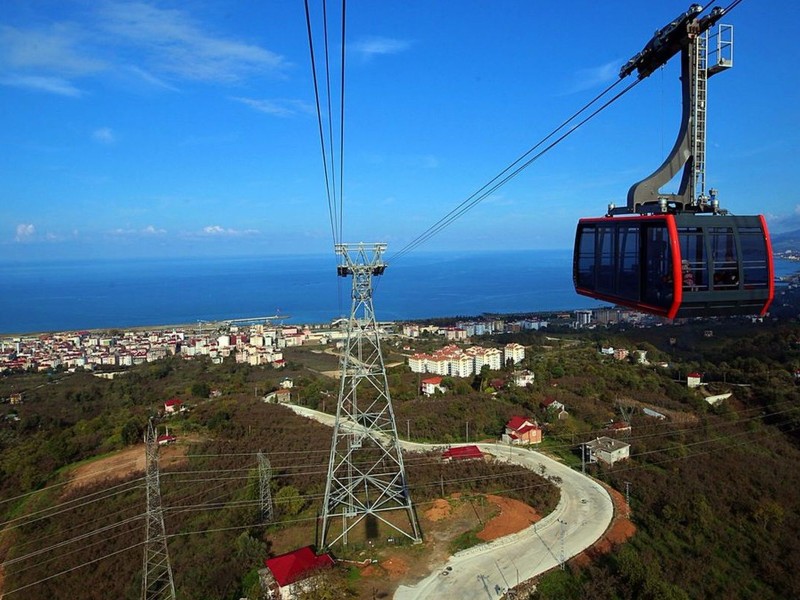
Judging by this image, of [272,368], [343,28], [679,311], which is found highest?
[343,28]

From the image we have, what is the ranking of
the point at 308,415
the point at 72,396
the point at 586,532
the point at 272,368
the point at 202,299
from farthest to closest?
1. the point at 202,299
2. the point at 272,368
3. the point at 72,396
4. the point at 308,415
5. the point at 586,532

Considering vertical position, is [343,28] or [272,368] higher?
[343,28]

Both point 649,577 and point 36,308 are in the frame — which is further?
point 36,308

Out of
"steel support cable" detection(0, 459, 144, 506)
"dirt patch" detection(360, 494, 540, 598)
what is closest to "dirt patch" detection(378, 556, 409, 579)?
"dirt patch" detection(360, 494, 540, 598)

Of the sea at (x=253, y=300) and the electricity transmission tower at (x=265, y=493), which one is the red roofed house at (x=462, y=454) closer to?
the electricity transmission tower at (x=265, y=493)

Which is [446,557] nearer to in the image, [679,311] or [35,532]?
[679,311]

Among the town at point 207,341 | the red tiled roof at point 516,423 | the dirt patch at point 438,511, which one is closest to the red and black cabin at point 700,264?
the dirt patch at point 438,511

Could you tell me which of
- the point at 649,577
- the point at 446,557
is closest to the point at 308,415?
the point at 446,557
